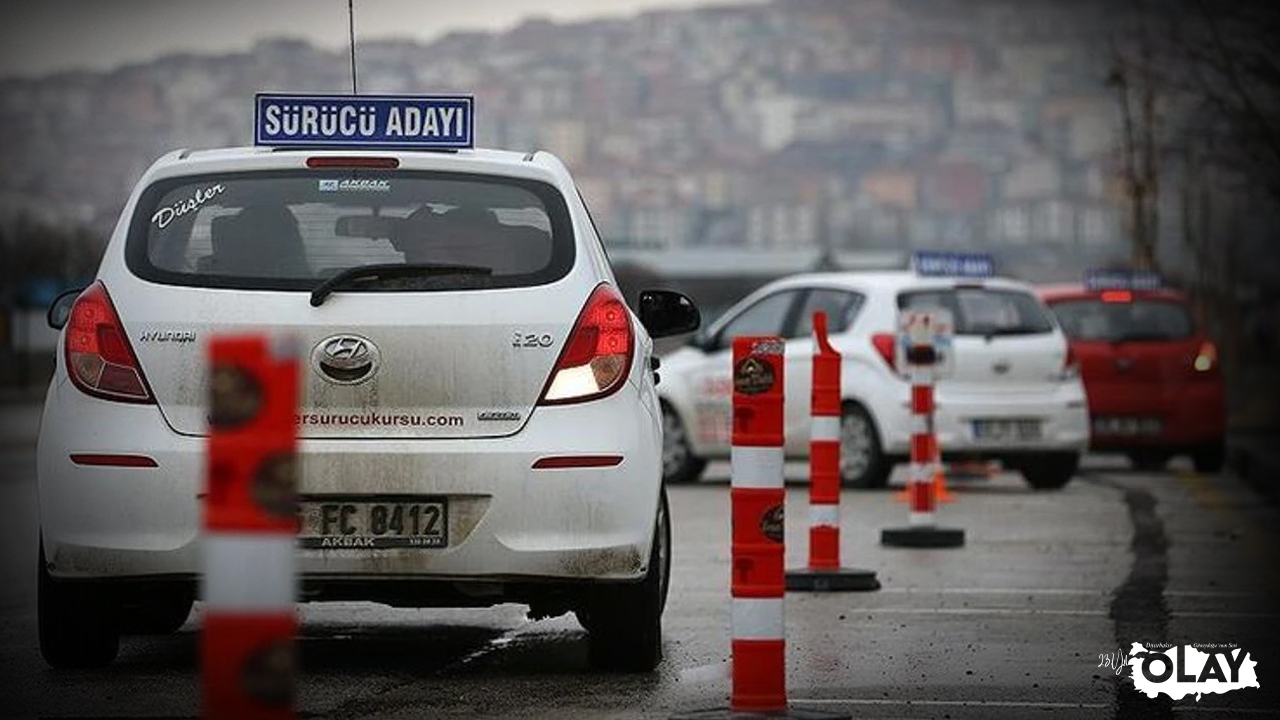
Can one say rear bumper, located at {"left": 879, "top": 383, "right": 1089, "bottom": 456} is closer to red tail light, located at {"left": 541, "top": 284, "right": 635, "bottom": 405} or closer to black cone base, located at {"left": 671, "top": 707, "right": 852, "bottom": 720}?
red tail light, located at {"left": 541, "top": 284, "right": 635, "bottom": 405}

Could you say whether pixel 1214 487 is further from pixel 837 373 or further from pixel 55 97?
pixel 55 97

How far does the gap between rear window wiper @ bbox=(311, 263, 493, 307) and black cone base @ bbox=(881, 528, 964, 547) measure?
6.47 m

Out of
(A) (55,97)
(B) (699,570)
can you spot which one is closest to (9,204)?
(A) (55,97)

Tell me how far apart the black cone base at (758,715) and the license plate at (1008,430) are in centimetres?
1301

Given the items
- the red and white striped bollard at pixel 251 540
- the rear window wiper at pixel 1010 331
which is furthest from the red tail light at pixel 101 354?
the rear window wiper at pixel 1010 331

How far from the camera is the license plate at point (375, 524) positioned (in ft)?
29.0

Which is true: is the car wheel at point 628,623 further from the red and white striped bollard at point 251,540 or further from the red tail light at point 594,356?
the red and white striped bollard at point 251,540

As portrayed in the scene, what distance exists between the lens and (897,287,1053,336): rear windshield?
69.9 feet

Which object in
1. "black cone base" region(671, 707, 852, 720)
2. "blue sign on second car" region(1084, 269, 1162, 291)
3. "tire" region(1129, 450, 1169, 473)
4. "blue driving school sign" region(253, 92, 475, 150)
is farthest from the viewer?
"tire" region(1129, 450, 1169, 473)

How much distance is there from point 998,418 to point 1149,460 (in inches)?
219

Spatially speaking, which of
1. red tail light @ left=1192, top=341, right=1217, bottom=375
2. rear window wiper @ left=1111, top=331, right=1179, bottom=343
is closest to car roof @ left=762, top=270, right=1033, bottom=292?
rear window wiper @ left=1111, top=331, right=1179, bottom=343

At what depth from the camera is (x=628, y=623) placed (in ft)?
30.7

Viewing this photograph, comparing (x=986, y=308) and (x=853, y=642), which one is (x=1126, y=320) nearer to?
(x=986, y=308)

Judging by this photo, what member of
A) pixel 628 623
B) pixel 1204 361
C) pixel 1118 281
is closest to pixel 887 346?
pixel 1204 361
